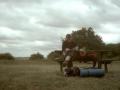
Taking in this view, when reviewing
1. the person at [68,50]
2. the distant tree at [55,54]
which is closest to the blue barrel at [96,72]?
the person at [68,50]

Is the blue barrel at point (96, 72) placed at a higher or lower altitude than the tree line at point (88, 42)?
lower

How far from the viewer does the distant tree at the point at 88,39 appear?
209ft

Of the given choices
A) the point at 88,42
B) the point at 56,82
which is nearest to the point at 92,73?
the point at 56,82

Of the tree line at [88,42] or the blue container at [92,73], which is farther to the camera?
the tree line at [88,42]

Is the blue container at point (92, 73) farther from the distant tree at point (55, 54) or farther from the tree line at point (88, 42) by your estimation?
the tree line at point (88, 42)

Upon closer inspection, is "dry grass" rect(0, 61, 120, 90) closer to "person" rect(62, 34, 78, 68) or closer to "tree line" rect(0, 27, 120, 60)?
"person" rect(62, 34, 78, 68)

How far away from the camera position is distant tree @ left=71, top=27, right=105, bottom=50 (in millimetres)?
63834

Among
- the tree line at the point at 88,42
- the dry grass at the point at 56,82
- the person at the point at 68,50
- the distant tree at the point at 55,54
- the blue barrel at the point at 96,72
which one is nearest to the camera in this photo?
the dry grass at the point at 56,82

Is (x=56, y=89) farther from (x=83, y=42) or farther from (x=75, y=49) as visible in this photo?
(x=83, y=42)

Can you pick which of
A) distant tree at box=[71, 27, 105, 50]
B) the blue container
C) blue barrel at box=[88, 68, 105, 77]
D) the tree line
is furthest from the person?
distant tree at box=[71, 27, 105, 50]

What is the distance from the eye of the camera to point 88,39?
222 feet

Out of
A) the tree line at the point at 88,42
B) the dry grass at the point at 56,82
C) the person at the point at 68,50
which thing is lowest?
the dry grass at the point at 56,82

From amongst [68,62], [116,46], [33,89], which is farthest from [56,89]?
[116,46]

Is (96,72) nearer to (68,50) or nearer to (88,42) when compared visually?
(68,50)
